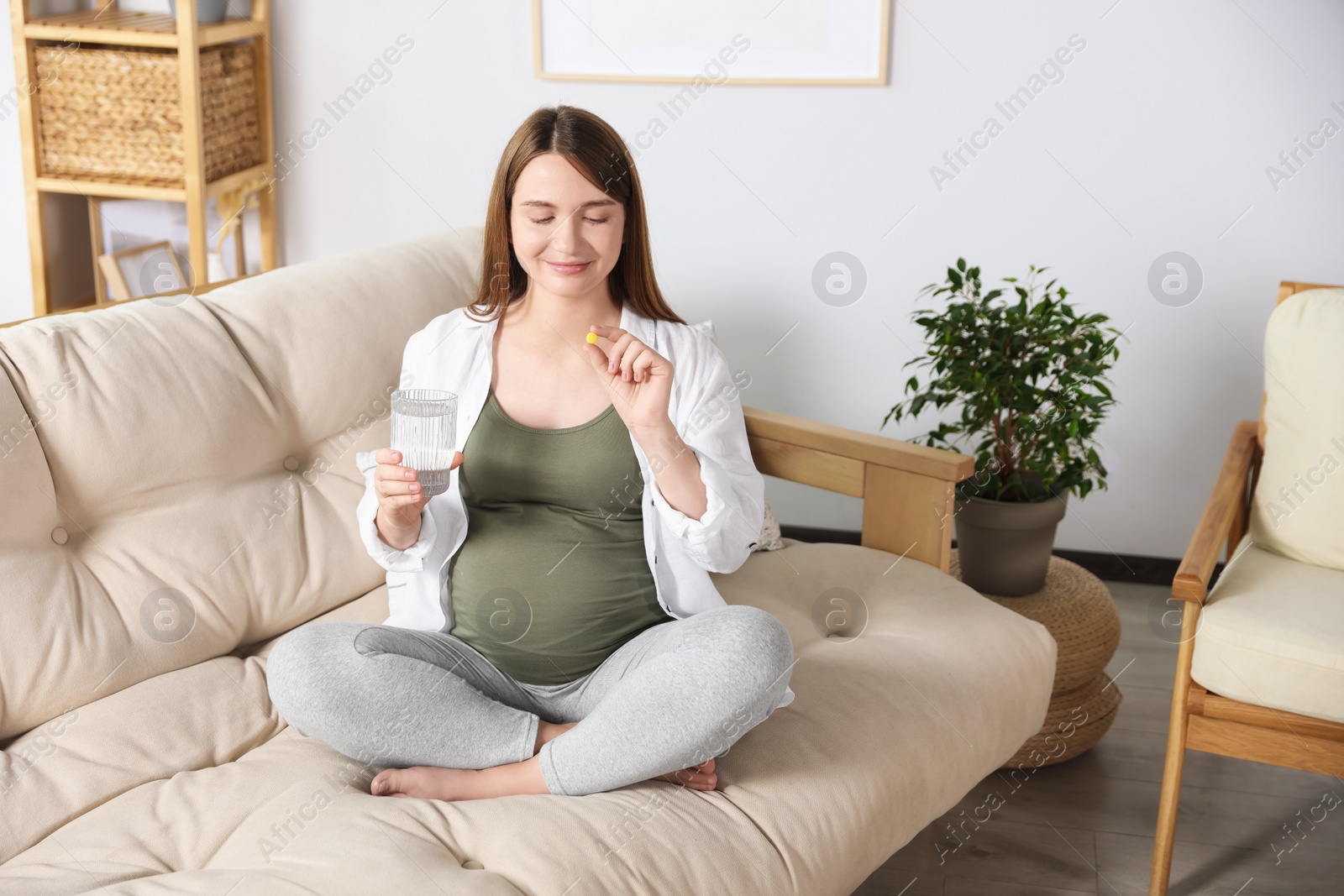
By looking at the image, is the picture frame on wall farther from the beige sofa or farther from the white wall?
the beige sofa

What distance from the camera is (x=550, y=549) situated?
1.48m

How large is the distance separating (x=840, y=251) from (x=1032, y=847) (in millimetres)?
1337

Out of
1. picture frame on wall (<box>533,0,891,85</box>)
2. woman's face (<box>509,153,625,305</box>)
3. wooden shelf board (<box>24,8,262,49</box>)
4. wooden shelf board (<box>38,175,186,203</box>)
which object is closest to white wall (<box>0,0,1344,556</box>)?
picture frame on wall (<box>533,0,891,85</box>)

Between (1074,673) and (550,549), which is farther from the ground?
(550,549)

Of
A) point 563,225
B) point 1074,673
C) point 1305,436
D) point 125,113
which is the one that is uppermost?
point 125,113

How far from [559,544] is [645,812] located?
0.37 m

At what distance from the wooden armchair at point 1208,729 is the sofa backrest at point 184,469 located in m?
1.18

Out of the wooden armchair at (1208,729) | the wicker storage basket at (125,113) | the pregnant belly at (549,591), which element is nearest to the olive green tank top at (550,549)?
the pregnant belly at (549,591)

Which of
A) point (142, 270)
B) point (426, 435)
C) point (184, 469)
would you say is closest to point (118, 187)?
point (142, 270)

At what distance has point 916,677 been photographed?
1565mm

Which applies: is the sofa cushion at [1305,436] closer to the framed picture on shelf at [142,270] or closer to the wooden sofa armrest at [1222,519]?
the wooden sofa armrest at [1222,519]

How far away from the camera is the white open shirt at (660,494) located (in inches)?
56.9

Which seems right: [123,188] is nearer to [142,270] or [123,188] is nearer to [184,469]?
[142,270]

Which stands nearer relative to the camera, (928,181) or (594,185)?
(594,185)
